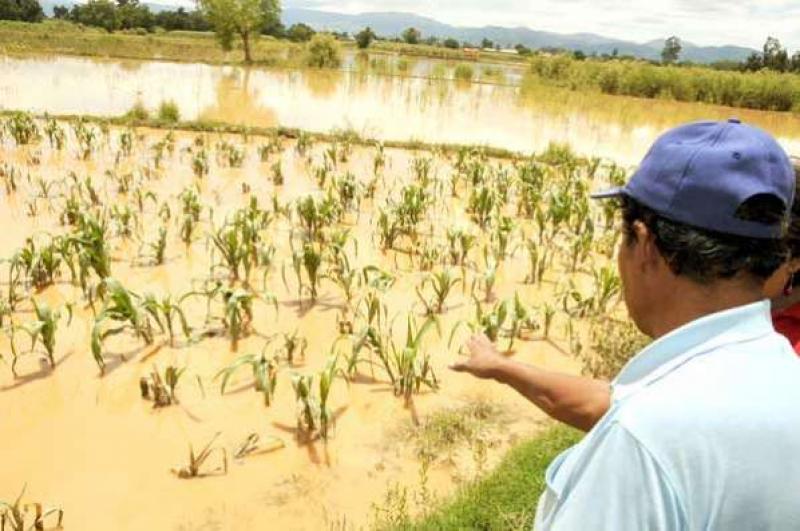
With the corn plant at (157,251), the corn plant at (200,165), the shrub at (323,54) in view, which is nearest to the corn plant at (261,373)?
the corn plant at (157,251)

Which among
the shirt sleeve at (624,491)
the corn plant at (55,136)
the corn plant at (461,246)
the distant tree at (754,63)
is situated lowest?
the corn plant at (461,246)

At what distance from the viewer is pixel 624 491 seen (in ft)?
3.10

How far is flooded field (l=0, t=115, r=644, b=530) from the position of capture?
141 inches

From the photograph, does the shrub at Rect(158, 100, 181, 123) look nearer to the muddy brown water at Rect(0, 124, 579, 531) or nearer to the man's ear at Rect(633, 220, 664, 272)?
the muddy brown water at Rect(0, 124, 579, 531)

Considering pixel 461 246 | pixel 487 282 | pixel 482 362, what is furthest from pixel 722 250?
pixel 461 246

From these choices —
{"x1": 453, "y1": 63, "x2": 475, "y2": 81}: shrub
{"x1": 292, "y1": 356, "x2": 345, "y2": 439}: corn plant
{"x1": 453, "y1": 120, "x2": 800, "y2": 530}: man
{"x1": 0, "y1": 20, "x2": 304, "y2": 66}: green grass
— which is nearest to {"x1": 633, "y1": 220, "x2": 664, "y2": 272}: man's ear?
{"x1": 453, "y1": 120, "x2": 800, "y2": 530}: man

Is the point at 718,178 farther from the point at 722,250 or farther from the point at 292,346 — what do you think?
the point at 292,346

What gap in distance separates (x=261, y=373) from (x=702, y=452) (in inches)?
134

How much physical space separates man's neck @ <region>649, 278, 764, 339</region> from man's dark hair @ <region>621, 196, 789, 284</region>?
15 mm

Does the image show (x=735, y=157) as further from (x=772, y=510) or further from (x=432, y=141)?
→ (x=432, y=141)

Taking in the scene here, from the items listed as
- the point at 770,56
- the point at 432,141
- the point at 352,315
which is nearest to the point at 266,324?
the point at 352,315

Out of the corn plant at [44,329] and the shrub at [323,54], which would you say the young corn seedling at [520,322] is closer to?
the corn plant at [44,329]

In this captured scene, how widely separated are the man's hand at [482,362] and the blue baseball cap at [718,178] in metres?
1.23

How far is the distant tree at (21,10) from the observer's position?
1838 inches
